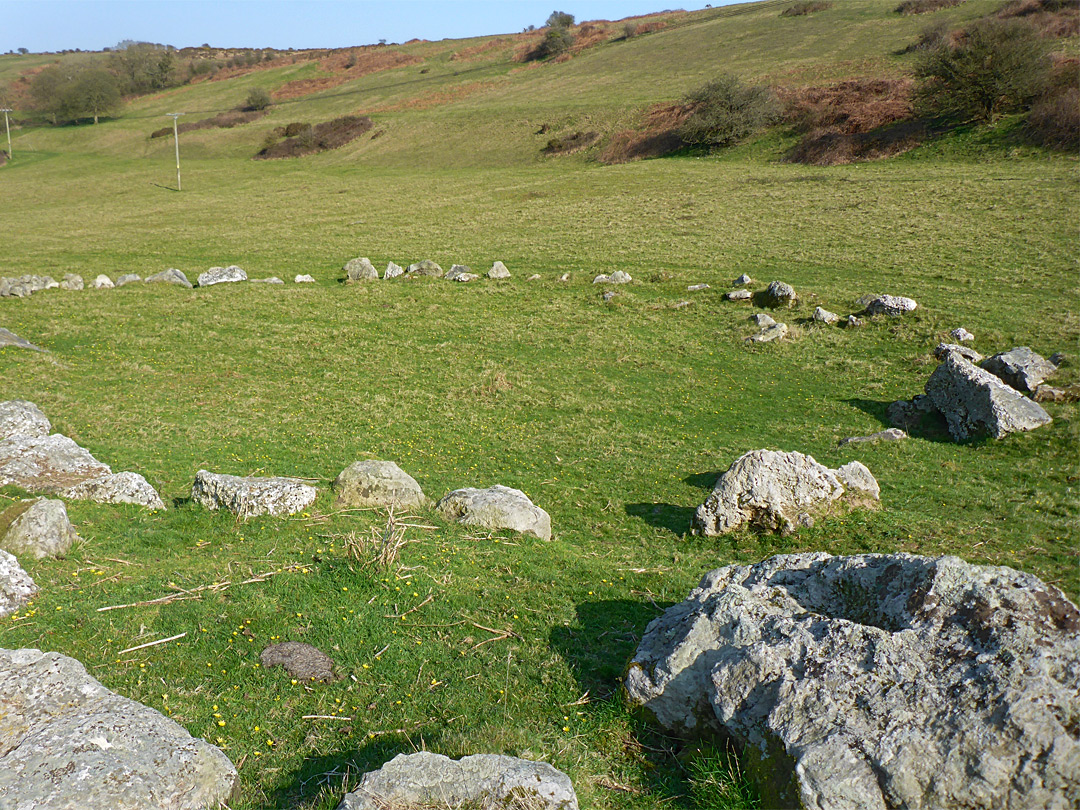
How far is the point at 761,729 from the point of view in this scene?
18.0 feet

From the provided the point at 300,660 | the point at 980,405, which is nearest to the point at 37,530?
the point at 300,660

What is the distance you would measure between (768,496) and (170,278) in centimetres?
3290

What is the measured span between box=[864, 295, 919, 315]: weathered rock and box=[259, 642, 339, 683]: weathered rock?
23863 mm

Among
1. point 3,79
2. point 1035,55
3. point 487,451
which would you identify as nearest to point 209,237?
point 487,451

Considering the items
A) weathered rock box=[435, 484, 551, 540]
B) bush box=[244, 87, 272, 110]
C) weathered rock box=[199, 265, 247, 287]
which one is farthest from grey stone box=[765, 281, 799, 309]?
bush box=[244, 87, 272, 110]

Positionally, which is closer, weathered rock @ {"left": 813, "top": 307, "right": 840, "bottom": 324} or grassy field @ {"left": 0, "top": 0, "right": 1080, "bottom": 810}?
grassy field @ {"left": 0, "top": 0, "right": 1080, "bottom": 810}

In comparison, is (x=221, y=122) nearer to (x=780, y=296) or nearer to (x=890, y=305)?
(x=780, y=296)

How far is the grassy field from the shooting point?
715 centimetres

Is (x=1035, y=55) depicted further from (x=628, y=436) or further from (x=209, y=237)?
(x=209, y=237)

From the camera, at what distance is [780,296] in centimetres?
2834

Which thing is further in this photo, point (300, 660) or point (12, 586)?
point (12, 586)

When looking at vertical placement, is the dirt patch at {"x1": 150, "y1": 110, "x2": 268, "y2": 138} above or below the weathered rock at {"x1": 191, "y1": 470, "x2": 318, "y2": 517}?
above

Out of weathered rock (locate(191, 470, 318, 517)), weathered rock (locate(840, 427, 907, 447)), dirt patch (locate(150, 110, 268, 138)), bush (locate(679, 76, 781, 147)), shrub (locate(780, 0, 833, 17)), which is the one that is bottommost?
weathered rock (locate(840, 427, 907, 447))

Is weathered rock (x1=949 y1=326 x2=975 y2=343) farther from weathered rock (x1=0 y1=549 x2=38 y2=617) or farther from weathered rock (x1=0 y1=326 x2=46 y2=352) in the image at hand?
weathered rock (x1=0 y1=326 x2=46 y2=352)
